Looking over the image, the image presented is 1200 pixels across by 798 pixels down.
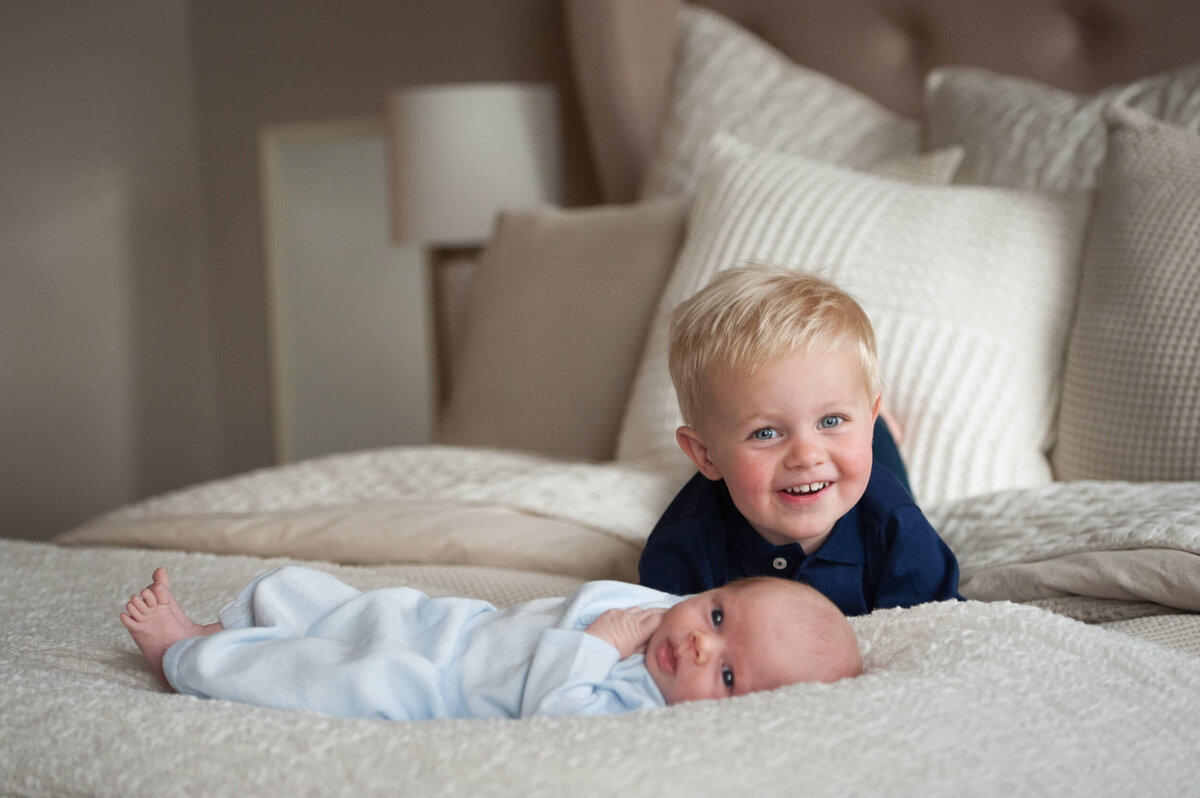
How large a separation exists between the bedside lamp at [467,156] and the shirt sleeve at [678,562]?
1.64 m

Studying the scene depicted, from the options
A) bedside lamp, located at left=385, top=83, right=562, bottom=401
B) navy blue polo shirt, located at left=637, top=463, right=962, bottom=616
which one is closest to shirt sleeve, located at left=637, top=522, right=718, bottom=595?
navy blue polo shirt, located at left=637, top=463, right=962, bottom=616

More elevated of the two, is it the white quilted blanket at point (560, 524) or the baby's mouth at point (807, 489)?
the baby's mouth at point (807, 489)

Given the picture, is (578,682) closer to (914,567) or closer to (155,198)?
(914,567)

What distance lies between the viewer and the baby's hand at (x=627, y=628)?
2.89 ft

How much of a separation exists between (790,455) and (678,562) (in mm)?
220

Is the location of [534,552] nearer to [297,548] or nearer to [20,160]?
[297,548]

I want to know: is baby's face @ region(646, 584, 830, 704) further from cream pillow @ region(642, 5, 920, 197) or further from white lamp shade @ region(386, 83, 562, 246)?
white lamp shade @ region(386, 83, 562, 246)

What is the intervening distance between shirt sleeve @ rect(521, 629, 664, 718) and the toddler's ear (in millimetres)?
373

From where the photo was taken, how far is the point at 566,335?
195 cm

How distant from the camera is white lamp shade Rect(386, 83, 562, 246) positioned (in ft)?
9.05

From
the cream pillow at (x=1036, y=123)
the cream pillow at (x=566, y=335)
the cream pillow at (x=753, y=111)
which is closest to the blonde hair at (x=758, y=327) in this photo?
the cream pillow at (x=566, y=335)

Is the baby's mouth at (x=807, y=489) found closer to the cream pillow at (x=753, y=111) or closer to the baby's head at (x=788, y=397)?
the baby's head at (x=788, y=397)

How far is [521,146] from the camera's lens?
2.80 m

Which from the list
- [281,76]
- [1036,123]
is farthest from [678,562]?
[281,76]
